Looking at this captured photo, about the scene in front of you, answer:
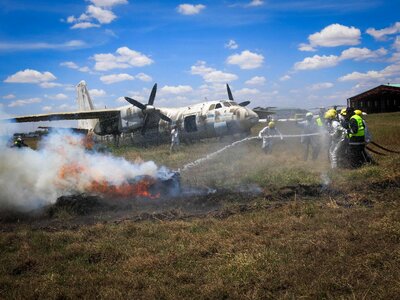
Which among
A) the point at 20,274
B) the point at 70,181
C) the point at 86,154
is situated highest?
the point at 86,154

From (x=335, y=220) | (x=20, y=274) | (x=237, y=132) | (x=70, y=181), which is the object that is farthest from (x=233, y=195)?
(x=237, y=132)

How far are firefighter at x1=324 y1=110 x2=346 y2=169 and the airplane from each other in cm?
744

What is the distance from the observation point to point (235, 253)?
6973 mm

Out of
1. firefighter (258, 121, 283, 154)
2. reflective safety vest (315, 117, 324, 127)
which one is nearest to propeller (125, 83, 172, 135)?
firefighter (258, 121, 283, 154)

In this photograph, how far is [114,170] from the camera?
13.8 m

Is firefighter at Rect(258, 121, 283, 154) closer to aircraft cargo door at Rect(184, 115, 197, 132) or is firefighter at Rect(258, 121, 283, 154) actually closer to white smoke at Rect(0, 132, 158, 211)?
aircraft cargo door at Rect(184, 115, 197, 132)

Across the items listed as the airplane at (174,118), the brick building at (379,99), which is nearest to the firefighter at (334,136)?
the airplane at (174,118)

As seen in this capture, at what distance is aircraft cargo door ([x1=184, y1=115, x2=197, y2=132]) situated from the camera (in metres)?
27.3

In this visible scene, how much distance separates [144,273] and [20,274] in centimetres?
255

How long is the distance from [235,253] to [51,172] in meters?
8.85

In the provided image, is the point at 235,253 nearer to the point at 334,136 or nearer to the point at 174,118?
the point at 334,136

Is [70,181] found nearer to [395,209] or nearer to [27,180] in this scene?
[27,180]

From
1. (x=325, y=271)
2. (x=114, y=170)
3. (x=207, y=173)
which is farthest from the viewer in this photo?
(x=207, y=173)

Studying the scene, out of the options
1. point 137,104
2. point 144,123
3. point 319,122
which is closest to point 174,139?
point 144,123
